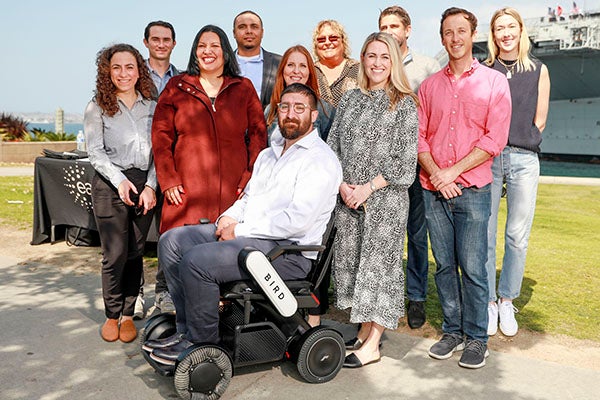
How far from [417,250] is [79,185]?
417cm

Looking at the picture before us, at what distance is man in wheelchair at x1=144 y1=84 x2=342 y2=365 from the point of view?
301cm

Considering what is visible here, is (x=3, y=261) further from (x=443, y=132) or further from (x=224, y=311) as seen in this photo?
(x=443, y=132)

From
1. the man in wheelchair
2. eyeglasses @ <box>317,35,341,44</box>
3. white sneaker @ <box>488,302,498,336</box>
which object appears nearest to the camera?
the man in wheelchair

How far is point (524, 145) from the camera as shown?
4.03 m

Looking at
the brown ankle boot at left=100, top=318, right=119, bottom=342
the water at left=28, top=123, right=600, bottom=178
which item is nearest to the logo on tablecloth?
the brown ankle boot at left=100, top=318, right=119, bottom=342

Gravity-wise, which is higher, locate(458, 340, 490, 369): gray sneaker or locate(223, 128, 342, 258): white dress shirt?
locate(223, 128, 342, 258): white dress shirt

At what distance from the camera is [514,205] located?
416 cm

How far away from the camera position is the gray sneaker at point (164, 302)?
14.4 ft

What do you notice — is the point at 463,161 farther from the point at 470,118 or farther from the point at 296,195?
the point at 296,195

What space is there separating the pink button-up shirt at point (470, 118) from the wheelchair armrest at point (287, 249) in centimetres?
102

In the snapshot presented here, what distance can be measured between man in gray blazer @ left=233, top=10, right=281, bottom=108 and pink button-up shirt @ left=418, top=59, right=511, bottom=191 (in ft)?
5.29

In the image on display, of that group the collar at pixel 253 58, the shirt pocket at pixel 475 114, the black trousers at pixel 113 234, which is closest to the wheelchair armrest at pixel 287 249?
the shirt pocket at pixel 475 114

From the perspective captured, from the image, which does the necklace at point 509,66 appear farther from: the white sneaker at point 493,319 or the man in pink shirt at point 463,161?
the white sneaker at point 493,319

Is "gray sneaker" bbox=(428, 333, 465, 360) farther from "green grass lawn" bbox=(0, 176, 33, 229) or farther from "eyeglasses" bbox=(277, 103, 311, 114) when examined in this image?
"green grass lawn" bbox=(0, 176, 33, 229)
